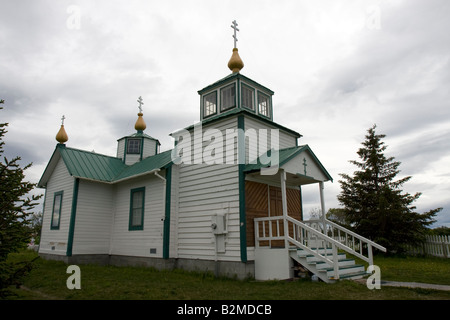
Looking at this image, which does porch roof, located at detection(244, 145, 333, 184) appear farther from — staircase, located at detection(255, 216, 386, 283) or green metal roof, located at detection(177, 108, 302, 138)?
staircase, located at detection(255, 216, 386, 283)

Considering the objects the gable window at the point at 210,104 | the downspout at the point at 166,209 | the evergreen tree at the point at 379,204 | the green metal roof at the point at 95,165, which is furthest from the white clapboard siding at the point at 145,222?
the evergreen tree at the point at 379,204

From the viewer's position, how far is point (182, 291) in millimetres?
7465

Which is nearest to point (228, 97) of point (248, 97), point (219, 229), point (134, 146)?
point (248, 97)

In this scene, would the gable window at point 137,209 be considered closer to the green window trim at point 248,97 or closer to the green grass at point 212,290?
the green grass at point 212,290

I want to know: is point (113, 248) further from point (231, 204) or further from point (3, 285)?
point (3, 285)

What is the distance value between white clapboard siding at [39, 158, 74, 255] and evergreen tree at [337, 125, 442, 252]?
48.4 ft

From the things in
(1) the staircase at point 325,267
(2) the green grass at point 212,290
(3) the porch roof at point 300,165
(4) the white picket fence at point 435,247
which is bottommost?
(2) the green grass at point 212,290

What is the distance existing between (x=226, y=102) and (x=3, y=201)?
27.8ft

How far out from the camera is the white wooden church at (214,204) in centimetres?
976

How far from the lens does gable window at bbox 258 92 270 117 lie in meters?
13.2

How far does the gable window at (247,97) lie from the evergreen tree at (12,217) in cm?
812

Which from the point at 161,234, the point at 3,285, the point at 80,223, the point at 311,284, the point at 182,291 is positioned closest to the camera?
the point at 3,285

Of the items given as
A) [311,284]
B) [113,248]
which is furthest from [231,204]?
[113,248]
